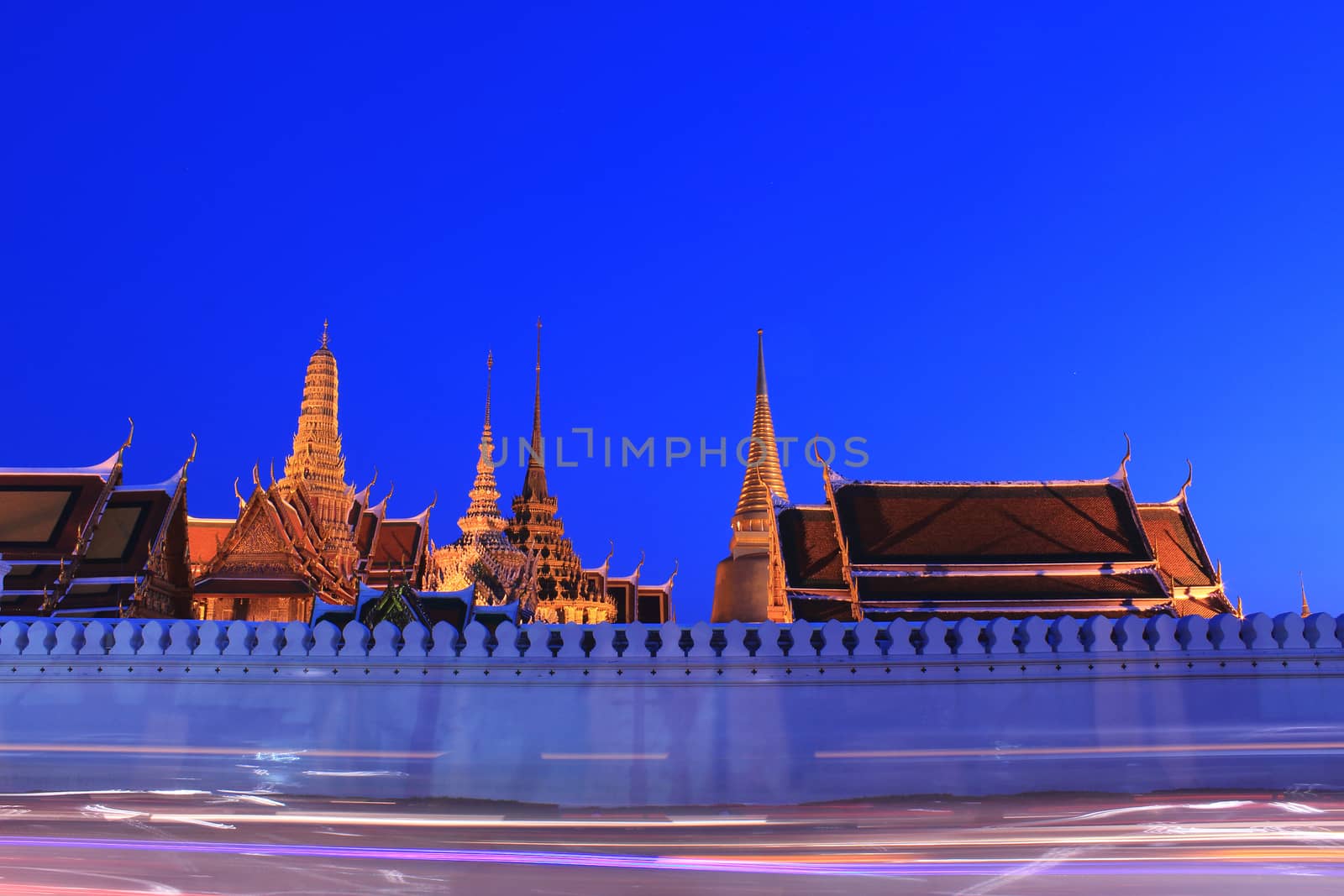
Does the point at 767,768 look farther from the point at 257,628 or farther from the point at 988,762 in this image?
the point at 257,628

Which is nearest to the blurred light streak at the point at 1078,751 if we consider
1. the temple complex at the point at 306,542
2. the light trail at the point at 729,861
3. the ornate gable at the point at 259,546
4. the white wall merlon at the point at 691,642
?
the white wall merlon at the point at 691,642

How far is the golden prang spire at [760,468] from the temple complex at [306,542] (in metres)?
11.3

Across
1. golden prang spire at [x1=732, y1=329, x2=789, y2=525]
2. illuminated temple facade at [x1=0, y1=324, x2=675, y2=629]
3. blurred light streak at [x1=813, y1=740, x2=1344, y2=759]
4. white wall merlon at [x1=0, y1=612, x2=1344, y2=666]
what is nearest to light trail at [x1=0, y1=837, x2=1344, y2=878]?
blurred light streak at [x1=813, y1=740, x2=1344, y2=759]

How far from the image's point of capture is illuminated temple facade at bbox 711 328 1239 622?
47.1ft

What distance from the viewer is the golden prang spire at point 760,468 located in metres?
34.7

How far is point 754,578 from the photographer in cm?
3269

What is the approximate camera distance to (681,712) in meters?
9.51

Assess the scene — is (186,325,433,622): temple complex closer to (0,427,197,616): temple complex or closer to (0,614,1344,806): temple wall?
(0,427,197,616): temple complex

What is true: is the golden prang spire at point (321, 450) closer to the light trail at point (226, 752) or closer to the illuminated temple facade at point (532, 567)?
the illuminated temple facade at point (532, 567)

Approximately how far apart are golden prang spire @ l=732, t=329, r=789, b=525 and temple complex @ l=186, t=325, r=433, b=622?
37.1ft

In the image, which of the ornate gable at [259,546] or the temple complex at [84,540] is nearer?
the temple complex at [84,540]

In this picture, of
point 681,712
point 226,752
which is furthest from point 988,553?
point 226,752

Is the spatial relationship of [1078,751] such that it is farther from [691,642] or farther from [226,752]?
[226,752]

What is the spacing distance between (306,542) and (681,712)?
1392 cm
